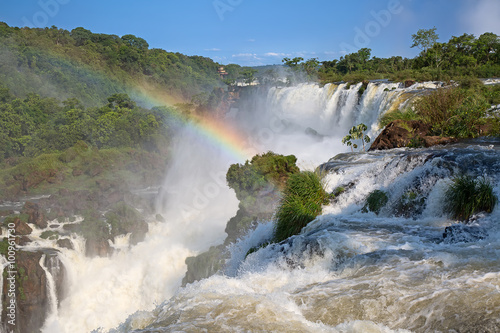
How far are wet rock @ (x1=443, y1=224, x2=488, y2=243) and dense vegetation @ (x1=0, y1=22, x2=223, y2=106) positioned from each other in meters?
58.0

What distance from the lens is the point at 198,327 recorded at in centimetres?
472

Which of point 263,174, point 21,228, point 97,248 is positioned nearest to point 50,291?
point 97,248

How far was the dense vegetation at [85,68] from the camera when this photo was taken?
188ft

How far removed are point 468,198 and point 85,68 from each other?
6792 cm

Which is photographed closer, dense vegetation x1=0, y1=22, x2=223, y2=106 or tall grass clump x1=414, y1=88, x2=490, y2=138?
tall grass clump x1=414, y1=88, x2=490, y2=138

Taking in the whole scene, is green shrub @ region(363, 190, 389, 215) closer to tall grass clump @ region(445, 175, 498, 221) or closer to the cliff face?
tall grass clump @ region(445, 175, 498, 221)

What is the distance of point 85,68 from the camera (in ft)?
216

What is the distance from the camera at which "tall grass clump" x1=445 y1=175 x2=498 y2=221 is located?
25.5ft

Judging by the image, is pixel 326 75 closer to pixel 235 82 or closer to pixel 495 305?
pixel 235 82

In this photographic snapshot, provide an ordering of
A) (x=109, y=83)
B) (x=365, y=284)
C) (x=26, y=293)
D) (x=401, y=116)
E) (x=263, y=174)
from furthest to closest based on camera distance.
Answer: (x=109, y=83) < (x=263, y=174) < (x=401, y=116) < (x=26, y=293) < (x=365, y=284)

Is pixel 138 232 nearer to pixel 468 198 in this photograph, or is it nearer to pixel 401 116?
pixel 401 116

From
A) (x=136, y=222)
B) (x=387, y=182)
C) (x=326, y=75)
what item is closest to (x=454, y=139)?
(x=387, y=182)

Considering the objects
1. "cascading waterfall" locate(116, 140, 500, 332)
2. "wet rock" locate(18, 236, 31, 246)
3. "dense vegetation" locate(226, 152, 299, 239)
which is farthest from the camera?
"wet rock" locate(18, 236, 31, 246)

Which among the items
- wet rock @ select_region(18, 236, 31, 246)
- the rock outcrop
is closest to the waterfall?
wet rock @ select_region(18, 236, 31, 246)
